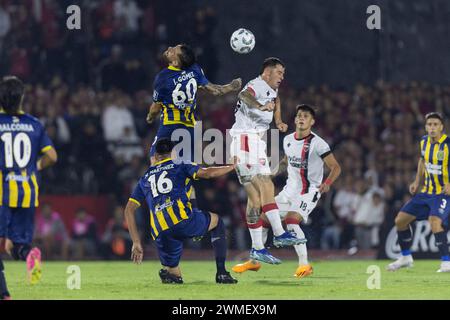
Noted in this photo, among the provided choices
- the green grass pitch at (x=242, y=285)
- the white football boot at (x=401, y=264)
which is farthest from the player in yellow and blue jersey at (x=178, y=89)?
the white football boot at (x=401, y=264)

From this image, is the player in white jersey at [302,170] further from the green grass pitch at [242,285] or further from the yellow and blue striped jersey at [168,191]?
the yellow and blue striped jersey at [168,191]

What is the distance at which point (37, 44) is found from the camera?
22.0m

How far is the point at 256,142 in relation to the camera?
531 inches

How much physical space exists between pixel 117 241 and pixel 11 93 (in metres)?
9.47

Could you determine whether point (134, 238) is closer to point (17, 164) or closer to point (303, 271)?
point (17, 164)

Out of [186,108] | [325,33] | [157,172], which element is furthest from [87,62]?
[157,172]

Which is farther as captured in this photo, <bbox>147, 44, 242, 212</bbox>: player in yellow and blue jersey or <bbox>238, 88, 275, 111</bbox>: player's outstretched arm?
<bbox>147, 44, 242, 212</bbox>: player in yellow and blue jersey

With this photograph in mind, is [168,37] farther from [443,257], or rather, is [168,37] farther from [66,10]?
[443,257]

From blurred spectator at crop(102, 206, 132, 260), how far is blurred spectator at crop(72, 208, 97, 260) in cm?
26

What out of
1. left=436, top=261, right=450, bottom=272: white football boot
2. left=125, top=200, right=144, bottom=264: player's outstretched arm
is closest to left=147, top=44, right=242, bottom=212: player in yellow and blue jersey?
left=125, top=200, right=144, bottom=264: player's outstretched arm

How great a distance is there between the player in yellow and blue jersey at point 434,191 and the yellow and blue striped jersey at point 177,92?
3.59 m

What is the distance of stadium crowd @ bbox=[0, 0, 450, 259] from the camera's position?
20.3 metres

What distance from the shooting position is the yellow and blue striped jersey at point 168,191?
11922 mm

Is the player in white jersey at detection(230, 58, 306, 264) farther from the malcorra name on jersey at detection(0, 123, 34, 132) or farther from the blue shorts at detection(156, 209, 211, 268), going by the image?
the malcorra name on jersey at detection(0, 123, 34, 132)
